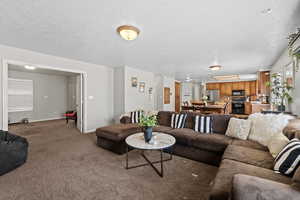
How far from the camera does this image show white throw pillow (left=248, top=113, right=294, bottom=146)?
207cm

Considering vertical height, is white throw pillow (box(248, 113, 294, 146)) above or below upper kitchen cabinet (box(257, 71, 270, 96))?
below

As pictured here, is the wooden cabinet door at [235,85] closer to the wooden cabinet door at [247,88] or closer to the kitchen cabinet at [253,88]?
the wooden cabinet door at [247,88]

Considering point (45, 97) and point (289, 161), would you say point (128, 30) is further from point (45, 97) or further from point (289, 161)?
point (45, 97)

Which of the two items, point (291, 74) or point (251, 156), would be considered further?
point (291, 74)

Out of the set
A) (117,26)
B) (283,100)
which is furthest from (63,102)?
(283,100)

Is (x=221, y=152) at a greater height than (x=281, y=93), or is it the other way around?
(x=281, y=93)

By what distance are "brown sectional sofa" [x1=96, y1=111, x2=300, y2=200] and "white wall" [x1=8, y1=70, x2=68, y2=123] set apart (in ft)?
17.6

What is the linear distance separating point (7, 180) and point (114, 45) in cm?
297

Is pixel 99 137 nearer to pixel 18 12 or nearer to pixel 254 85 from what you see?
pixel 18 12

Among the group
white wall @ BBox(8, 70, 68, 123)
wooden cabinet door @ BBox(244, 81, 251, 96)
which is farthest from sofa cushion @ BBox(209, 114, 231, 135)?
white wall @ BBox(8, 70, 68, 123)

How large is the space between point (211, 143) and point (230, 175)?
112 cm

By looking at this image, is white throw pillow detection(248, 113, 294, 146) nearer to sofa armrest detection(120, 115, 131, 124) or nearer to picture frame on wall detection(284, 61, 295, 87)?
picture frame on wall detection(284, 61, 295, 87)

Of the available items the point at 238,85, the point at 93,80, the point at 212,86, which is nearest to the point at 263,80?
the point at 238,85

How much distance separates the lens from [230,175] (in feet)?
4.22
